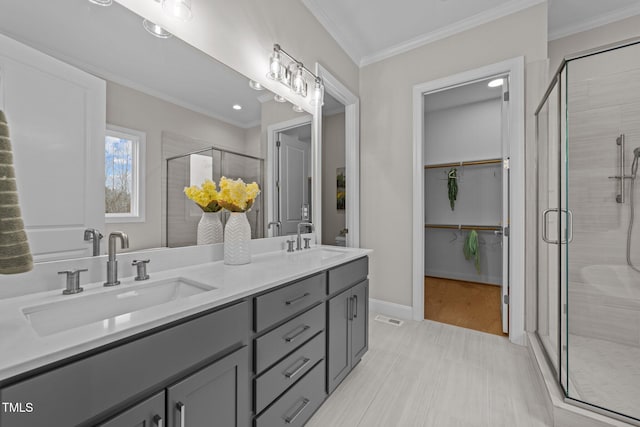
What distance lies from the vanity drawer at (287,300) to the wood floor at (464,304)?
1.91m

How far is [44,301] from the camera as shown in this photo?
2.60 feet

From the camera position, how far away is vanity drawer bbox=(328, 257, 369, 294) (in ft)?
4.85

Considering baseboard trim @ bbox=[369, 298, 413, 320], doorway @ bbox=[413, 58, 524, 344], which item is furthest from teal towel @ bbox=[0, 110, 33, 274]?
baseboard trim @ bbox=[369, 298, 413, 320]

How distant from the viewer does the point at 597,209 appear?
191 centimetres

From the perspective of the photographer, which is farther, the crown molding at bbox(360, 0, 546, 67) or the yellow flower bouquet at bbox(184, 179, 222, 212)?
the crown molding at bbox(360, 0, 546, 67)

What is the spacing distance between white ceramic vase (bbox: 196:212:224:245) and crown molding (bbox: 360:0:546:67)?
2.51 meters

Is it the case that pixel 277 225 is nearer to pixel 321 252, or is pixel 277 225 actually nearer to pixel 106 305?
pixel 321 252

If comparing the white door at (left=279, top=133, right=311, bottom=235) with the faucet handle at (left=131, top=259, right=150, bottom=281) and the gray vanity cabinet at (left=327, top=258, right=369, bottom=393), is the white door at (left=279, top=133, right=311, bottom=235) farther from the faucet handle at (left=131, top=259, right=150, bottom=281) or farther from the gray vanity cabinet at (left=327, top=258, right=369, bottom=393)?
the faucet handle at (left=131, top=259, right=150, bottom=281)

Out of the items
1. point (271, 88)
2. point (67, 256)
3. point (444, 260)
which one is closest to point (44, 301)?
point (67, 256)

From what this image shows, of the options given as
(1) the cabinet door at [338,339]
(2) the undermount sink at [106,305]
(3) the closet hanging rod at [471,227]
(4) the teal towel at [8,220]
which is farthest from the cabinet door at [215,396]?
(3) the closet hanging rod at [471,227]

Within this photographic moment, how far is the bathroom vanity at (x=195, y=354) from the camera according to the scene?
54 centimetres

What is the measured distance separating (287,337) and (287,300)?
0.16 metres

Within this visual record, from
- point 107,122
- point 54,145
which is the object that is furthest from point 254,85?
point 54,145

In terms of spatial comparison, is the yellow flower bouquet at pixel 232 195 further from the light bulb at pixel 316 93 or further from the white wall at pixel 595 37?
the white wall at pixel 595 37
